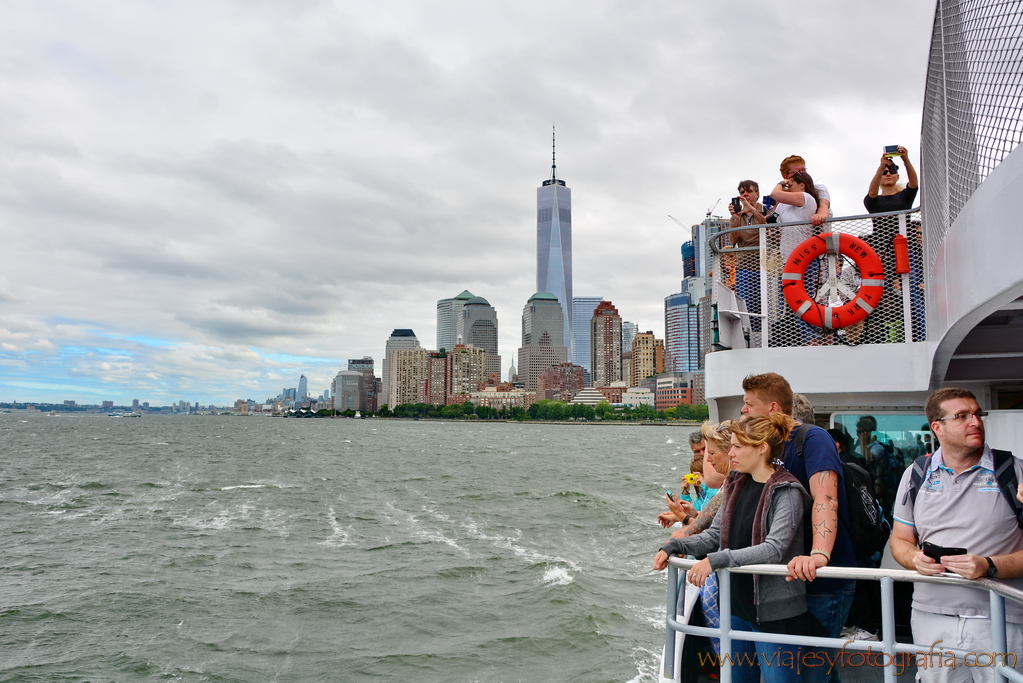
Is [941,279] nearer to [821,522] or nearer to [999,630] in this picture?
[821,522]

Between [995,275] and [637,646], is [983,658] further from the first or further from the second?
[637,646]

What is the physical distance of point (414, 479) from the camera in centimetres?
3716

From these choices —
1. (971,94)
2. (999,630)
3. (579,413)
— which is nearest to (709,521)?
(999,630)

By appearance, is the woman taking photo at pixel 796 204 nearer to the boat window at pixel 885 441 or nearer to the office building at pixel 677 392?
the boat window at pixel 885 441

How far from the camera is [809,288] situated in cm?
787

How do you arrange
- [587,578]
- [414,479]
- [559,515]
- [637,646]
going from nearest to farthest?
[637,646]
[587,578]
[559,515]
[414,479]

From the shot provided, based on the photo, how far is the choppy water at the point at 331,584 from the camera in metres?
11.4

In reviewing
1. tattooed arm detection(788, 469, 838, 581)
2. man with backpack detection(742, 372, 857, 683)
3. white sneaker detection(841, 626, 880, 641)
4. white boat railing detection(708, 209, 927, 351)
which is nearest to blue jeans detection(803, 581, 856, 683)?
man with backpack detection(742, 372, 857, 683)

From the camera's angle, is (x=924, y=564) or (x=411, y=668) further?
(x=411, y=668)

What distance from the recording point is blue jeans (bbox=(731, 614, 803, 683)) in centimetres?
338

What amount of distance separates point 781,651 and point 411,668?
8.98 m

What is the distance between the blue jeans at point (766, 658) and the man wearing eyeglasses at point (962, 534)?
0.54 metres

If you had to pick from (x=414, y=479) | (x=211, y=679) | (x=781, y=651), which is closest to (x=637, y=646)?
(x=211, y=679)

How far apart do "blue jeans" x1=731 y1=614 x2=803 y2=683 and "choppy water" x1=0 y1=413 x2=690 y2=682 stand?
309 inches
